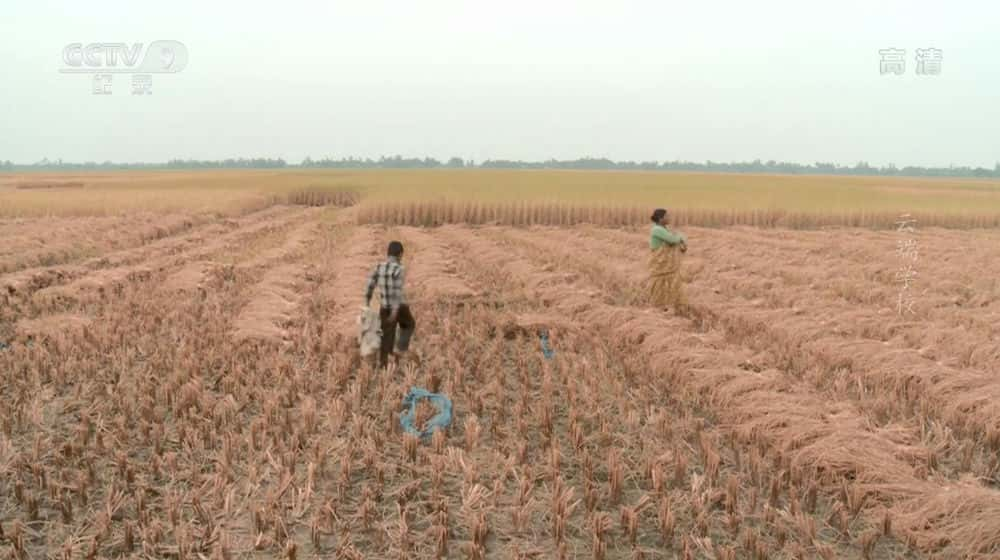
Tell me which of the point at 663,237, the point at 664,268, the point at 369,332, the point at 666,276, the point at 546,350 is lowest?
the point at 546,350

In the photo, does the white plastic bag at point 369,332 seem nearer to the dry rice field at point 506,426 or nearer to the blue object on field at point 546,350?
the dry rice field at point 506,426

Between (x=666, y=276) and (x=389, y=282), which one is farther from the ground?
(x=389, y=282)

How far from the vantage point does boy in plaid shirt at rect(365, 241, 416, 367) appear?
6.00 meters

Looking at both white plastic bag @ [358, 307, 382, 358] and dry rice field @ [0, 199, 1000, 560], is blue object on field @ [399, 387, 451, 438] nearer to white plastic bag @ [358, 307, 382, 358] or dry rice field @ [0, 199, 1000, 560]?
dry rice field @ [0, 199, 1000, 560]

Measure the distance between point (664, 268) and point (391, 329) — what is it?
159 inches

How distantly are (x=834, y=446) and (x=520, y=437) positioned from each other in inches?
76.4

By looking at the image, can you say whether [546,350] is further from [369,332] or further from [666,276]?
[666,276]

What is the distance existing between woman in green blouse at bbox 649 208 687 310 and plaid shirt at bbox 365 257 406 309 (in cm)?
378

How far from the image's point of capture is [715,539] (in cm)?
341

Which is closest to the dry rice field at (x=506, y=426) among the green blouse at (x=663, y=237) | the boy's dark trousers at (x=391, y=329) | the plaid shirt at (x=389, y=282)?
the boy's dark trousers at (x=391, y=329)

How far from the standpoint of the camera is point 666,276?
876cm

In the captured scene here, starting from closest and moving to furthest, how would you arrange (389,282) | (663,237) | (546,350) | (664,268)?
(389,282), (546,350), (663,237), (664,268)

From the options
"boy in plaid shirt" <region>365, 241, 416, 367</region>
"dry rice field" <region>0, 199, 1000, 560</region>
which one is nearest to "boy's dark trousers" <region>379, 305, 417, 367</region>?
"boy in plaid shirt" <region>365, 241, 416, 367</region>

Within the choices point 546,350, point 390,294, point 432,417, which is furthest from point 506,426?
point 546,350
